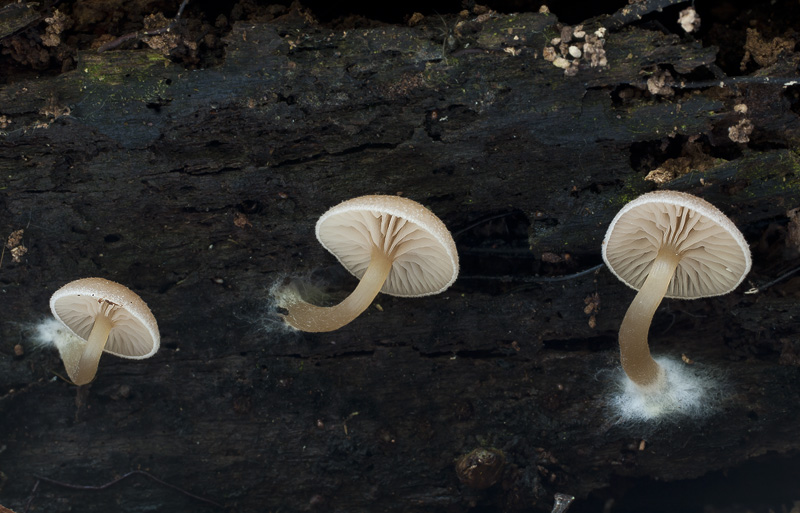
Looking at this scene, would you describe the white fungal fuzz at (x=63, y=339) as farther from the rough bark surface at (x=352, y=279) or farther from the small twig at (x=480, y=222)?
the small twig at (x=480, y=222)

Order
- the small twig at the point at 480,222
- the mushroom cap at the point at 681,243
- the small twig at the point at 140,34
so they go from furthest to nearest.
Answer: the small twig at the point at 480,222 → the small twig at the point at 140,34 → the mushroom cap at the point at 681,243

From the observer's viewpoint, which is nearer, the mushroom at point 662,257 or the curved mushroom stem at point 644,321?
the mushroom at point 662,257

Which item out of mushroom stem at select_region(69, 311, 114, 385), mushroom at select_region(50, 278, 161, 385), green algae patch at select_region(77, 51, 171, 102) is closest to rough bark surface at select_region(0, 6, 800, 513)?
green algae patch at select_region(77, 51, 171, 102)

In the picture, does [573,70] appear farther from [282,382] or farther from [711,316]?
[282,382]

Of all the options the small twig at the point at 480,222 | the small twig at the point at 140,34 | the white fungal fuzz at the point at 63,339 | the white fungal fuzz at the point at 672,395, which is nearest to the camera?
the small twig at the point at 140,34

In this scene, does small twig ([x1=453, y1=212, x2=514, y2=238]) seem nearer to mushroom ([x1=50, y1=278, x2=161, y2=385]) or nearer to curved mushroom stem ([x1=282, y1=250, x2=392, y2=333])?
curved mushroom stem ([x1=282, y1=250, x2=392, y2=333])

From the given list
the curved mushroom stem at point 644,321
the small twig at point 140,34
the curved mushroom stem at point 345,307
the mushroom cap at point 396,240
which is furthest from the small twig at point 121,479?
the curved mushroom stem at point 644,321

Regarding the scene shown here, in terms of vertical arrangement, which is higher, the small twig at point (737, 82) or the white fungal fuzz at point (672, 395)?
the small twig at point (737, 82)
